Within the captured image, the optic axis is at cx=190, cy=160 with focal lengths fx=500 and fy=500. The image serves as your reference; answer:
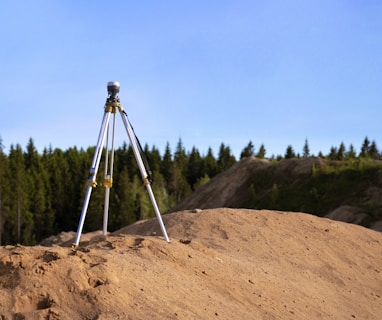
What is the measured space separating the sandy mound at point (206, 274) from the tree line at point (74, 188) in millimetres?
31093

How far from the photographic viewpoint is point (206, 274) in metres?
7.20

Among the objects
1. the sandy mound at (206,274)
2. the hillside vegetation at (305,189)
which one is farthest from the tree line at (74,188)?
the sandy mound at (206,274)

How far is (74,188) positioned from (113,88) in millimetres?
49607

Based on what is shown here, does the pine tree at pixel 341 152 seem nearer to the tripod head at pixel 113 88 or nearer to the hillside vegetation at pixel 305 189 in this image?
the hillside vegetation at pixel 305 189

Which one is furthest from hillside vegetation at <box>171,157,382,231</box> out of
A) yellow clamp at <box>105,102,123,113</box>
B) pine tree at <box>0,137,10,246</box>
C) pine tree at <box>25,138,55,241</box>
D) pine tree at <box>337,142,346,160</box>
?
pine tree at <box>25,138,55,241</box>

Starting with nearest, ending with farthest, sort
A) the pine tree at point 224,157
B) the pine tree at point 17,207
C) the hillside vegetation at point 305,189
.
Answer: the hillside vegetation at point 305,189 < the pine tree at point 17,207 < the pine tree at point 224,157

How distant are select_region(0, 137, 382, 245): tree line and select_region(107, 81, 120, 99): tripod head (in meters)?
35.5

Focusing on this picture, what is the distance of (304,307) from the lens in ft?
24.8

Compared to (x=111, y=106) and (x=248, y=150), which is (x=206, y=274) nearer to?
(x=111, y=106)

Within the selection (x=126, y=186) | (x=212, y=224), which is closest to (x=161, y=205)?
(x=126, y=186)

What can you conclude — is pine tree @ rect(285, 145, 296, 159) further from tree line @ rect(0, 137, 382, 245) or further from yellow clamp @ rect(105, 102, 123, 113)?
yellow clamp @ rect(105, 102, 123, 113)

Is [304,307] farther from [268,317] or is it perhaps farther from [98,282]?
[98,282]

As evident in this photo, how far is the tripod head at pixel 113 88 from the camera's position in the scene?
746cm

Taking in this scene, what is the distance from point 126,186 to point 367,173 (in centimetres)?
3173
